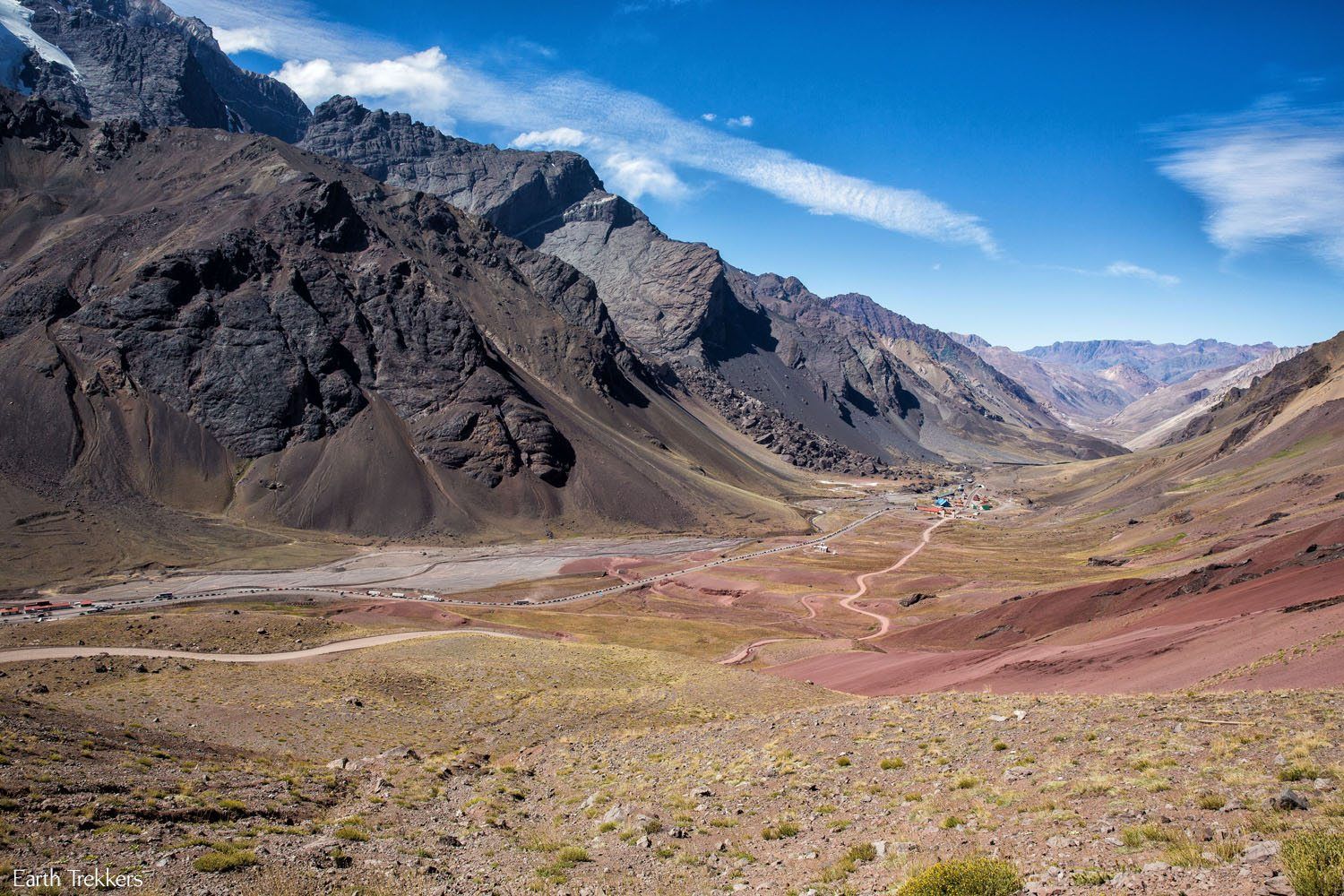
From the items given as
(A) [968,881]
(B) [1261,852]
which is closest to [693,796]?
(A) [968,881]

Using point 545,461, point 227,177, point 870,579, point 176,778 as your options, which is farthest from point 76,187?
point 176,778

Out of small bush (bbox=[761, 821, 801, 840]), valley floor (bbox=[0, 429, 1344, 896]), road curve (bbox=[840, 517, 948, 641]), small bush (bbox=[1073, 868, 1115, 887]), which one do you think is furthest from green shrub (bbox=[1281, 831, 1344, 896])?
road curve (bbox=[840, 517, 948, 641])

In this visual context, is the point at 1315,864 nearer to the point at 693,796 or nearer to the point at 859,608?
the point at 693,796

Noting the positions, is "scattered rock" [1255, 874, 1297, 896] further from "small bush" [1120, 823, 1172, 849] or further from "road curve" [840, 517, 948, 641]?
"road curve" [840, 517, 948, 641]

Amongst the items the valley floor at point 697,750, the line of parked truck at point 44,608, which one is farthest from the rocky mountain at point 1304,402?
the line of parked truck at point 44,608

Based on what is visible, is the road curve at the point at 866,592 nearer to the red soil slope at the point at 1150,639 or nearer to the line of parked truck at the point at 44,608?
the red soil slope at the point at 1150,639

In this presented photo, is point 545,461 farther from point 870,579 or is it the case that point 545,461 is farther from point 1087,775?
point 1087,775
